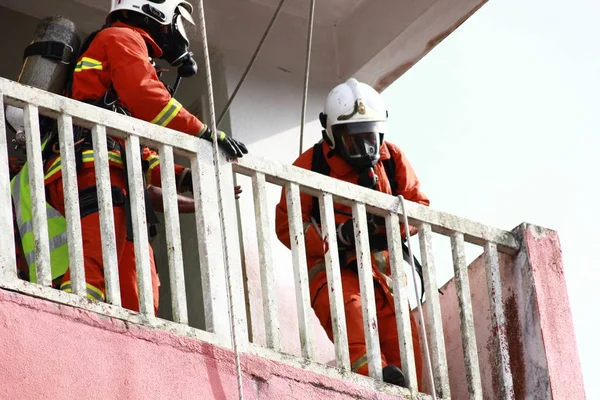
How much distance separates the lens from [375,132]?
9.19 meters

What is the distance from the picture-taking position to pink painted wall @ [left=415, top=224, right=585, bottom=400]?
830 cm

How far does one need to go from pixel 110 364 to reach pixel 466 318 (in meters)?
1.92

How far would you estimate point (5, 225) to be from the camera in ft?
23.5

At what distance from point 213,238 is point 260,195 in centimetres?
32

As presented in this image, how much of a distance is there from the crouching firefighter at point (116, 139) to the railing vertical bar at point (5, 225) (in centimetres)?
55

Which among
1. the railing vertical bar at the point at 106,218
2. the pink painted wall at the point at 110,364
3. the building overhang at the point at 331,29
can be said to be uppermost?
the building overhang at the point at 331,29

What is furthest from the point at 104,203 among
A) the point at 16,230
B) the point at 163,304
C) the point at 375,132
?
the point at 163,304

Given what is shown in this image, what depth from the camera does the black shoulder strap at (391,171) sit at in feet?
30.2

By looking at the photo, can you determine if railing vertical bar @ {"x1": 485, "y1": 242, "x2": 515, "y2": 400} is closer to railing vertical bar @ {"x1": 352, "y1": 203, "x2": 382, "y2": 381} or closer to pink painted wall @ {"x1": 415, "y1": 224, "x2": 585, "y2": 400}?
pink painted wall @ {"x1": 415, "y1": 224, "x2": 585, "y2": 400}

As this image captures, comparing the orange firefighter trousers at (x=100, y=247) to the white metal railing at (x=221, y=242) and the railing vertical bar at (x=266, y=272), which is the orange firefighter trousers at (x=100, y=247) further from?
the railing vertical bar at (x=266, y=272)

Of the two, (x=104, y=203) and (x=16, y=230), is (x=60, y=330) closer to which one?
(x=104, y=203)

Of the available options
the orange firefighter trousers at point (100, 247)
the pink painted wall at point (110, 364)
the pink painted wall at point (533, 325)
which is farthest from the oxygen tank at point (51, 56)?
the pink painted wall at point (533, 325)

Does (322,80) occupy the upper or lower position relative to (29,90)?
upper

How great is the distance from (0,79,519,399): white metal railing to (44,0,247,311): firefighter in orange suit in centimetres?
30
